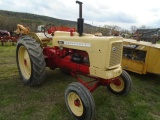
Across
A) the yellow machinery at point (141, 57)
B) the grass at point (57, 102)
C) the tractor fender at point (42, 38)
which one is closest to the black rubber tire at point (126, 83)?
the grass at point (57, 102)

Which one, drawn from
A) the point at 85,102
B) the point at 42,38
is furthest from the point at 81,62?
the point at 42,38

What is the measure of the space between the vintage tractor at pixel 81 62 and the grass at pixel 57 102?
0.24 meters

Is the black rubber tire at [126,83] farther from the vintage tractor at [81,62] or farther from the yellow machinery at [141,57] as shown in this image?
the yellow machinery at [141,57]

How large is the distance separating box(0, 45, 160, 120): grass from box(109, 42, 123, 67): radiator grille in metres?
0.96

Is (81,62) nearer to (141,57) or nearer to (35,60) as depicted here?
(35,60)

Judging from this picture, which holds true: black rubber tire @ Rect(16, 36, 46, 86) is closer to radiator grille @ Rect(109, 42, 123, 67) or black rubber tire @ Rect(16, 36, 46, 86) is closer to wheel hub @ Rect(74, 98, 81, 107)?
wheel hub @ Rect(74, 98, 81, 107)

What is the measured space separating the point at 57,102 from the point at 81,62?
0.97 m

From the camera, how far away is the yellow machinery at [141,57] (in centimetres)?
541

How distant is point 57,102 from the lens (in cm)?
383

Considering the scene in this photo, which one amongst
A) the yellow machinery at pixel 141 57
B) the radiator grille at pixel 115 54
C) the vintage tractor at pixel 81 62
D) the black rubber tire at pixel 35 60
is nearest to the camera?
the vintage tractor at pixel 81 62

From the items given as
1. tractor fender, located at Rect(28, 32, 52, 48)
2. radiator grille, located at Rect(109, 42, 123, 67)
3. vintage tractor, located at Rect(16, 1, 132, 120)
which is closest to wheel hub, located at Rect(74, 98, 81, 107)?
vintage tractor, located at Rect(16, 1, 132, 120)

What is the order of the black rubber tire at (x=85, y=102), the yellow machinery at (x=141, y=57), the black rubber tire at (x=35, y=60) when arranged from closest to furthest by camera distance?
1. the black rubber tire at (x=85, y=102)
2. the black rubber tire at (x=35, y=60)
3. the yellow machinery at (x=141, y=57)

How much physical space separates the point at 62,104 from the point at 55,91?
0.71 m

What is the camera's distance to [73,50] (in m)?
3.99
